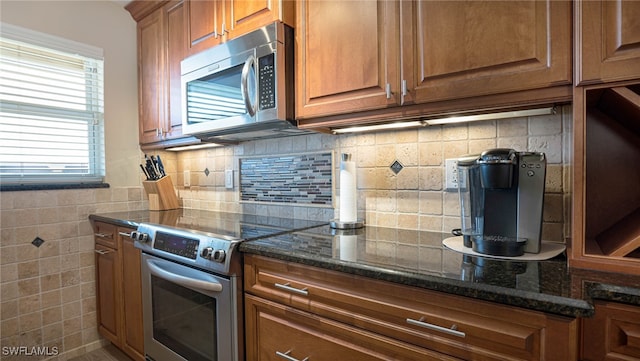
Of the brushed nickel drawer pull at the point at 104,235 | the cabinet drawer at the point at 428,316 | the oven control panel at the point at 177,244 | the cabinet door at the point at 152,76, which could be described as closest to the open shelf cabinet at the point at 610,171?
the cabinet drawer at the point at 428,316

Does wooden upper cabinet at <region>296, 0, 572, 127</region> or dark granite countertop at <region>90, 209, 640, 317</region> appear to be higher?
wooden upper cabinet at <region>296, 0, 572, 127</region>

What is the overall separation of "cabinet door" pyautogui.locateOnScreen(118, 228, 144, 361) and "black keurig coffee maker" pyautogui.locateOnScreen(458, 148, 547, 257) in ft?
5.70

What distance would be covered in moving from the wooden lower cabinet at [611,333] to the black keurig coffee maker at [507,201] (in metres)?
0.30

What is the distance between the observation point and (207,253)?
137cm

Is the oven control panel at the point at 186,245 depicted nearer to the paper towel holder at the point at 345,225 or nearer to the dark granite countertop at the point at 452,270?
the dark granite countertop at the point at 452,270

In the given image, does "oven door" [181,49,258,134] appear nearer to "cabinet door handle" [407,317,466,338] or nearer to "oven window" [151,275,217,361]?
"oven window" [151,275,217,361]

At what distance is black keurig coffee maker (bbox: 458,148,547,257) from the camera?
3.32 feet

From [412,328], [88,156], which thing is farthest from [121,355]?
[412,328]

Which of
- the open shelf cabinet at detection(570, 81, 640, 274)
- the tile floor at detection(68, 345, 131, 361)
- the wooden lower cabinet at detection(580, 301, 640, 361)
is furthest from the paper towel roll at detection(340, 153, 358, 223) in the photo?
the tile floor at detection(68, 345, 131, 361)

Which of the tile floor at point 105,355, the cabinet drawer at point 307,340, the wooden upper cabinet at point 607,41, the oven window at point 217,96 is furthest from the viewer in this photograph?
the tile floor at point 105,355

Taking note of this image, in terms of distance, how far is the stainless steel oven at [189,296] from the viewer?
1.31 m

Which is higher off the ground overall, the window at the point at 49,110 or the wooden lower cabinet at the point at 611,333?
the window at the point at 49,110

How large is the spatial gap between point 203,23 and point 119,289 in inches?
65.3

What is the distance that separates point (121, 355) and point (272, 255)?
1746mm
